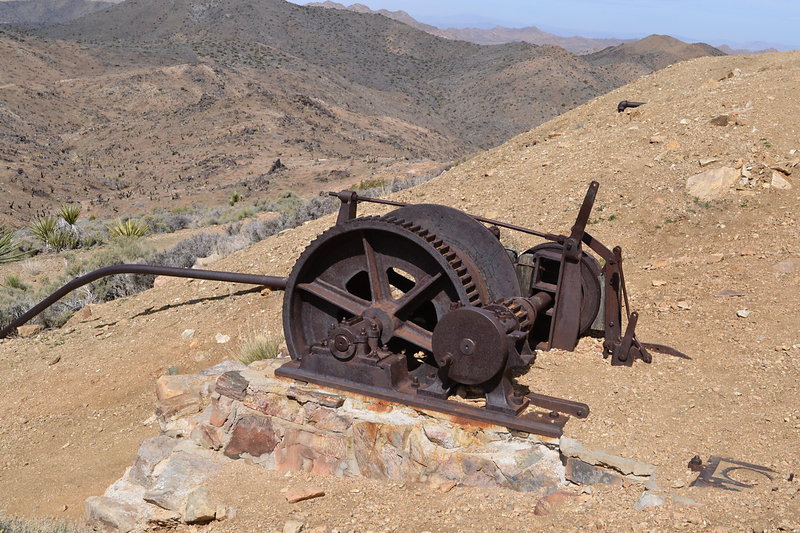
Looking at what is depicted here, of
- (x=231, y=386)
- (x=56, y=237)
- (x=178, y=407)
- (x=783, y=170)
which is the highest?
(x=783, y=170)

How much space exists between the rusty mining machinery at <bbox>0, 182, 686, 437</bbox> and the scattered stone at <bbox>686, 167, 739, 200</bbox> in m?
3.79

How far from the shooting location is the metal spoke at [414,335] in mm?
5430

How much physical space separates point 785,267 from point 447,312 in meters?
4.31

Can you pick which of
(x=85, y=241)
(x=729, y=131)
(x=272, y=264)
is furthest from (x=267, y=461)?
(x=85, y=241)

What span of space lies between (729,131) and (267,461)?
8.51 meters

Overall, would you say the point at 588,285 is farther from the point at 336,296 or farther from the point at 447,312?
the point at 336,296

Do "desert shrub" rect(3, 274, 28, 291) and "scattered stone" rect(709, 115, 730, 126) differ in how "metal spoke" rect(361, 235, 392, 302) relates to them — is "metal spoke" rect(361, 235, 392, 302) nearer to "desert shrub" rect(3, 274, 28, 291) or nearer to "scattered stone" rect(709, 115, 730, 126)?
"scattered stone" rect(709, 115, 730, 126)

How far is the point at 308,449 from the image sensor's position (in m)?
5.17

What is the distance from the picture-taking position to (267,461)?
5.34m

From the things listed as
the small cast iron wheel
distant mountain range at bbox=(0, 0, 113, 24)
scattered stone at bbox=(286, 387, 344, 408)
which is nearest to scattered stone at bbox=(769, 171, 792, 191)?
the small cast iron wheel

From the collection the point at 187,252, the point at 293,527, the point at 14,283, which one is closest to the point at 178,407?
the point at 293,527

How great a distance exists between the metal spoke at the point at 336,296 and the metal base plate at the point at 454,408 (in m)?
0.65

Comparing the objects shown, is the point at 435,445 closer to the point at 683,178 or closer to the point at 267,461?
the point at 267,461

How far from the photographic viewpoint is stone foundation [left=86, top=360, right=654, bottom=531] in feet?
14.6
